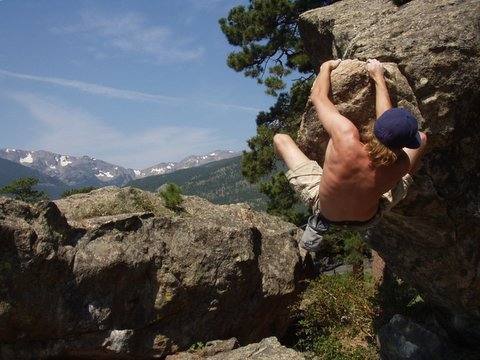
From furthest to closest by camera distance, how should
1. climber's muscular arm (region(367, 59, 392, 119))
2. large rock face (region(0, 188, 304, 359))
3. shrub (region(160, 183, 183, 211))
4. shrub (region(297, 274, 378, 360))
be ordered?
shrub (region(160, 183, 183, 211)) → shrub (region(297, 274, 378, 360)) → large rock face (region(0, 188, 304, 359)) → climber's muscular arm (region(367, 59, 392, 119))

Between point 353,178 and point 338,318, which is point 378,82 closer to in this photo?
point 353,178

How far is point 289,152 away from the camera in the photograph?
8.54 m

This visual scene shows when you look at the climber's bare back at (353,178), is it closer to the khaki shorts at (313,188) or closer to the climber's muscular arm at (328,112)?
the climber's muscular arm at (328,112)

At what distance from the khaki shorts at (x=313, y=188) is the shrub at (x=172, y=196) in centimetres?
919

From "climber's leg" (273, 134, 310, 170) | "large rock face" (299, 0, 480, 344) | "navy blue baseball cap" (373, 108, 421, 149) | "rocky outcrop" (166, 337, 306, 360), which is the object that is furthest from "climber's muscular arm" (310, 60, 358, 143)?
"rocky outcrop" (166, 337, 306, 360)

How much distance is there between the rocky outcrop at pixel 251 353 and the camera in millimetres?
13219

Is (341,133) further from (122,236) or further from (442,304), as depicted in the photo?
(122,236)

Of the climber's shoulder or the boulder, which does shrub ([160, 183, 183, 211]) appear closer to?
the boulder

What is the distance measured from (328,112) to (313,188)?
1.46m

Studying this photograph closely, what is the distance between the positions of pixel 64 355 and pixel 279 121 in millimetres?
17185

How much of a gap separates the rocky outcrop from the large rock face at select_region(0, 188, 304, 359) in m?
0.43

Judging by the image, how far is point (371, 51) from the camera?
866cm

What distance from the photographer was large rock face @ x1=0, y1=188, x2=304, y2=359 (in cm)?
1256

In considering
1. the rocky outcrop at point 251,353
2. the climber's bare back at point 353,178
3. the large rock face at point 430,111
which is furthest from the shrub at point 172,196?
the climber's bare back at point 353,178
